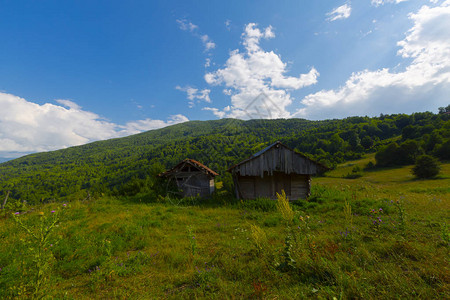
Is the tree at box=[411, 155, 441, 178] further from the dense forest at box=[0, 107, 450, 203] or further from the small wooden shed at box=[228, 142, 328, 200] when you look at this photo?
the small wooden shed at box=[228, 142, 328, 200]

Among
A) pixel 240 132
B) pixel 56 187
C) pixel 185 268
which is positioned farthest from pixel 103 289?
pixel 56 187

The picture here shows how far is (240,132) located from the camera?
28.1m

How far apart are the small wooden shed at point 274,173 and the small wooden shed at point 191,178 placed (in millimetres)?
4432

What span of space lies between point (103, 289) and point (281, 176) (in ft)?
38.6

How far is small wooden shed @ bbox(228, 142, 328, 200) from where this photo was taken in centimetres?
1204

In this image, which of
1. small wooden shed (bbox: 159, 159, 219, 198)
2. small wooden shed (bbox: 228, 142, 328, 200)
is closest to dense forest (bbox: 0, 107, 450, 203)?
small wooden shed (bbox: 159, 159, 219, 198)

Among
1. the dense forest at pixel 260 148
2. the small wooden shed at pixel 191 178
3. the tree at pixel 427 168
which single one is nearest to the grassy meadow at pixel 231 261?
the small wooden shed at pixel 191 178

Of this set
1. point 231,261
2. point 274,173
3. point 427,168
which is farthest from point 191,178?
point 427,168

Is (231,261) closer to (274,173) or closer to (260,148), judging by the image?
(274,173)

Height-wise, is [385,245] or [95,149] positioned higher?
[95,149]

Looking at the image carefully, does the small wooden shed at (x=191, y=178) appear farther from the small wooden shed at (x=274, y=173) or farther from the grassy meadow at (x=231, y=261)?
the grassy meadow at (x=231, y=261)

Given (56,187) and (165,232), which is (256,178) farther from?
(56,187)

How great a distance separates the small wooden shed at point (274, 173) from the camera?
1204 centimetres

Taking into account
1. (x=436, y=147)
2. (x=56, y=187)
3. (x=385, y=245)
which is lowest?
(x=56, y=187)
